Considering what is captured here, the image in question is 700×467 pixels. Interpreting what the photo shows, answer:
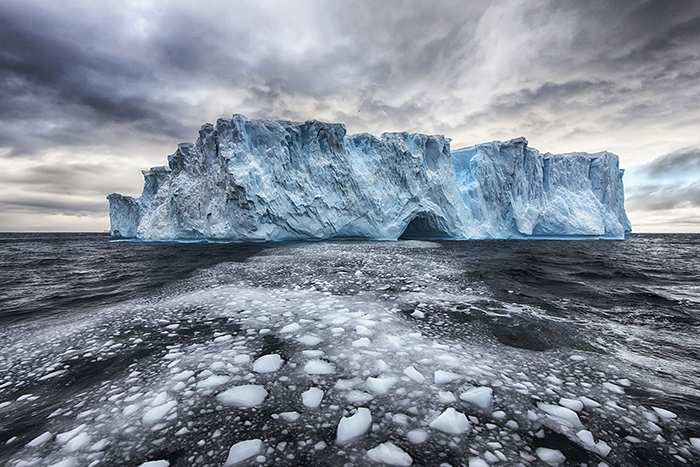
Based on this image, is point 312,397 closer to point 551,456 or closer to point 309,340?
point 309,340

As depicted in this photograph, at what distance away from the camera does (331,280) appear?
18.5ft

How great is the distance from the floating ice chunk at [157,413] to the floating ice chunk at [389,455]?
1.21 m

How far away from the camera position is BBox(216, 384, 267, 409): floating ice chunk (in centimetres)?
179

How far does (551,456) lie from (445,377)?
0.75 meters

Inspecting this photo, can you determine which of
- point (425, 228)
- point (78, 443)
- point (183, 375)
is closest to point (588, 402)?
point (183, 375)

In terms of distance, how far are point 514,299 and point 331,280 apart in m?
3.15

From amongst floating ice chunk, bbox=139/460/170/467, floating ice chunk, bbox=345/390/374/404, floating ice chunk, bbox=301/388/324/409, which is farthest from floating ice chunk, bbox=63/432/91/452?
floating ice chunk, bbox=345/390/374/404

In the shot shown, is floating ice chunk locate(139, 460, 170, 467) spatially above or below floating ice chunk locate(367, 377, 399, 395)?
above

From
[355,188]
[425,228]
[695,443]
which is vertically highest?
[355,188]

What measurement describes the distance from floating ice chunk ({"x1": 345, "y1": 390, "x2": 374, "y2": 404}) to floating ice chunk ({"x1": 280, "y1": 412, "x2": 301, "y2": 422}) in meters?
0.33

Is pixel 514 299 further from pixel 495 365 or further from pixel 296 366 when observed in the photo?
pixel 296 366

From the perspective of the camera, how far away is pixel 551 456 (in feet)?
4.43

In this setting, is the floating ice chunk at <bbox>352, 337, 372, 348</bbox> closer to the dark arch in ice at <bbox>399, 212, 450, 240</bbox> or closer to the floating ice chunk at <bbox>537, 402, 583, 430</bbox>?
the floating ice chunk at <bbox>537, 402, 583, 430</bbox>

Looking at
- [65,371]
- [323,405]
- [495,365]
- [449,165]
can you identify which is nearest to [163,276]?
[65,371]
